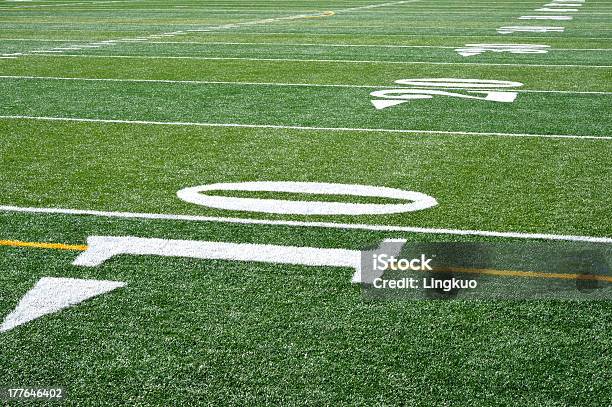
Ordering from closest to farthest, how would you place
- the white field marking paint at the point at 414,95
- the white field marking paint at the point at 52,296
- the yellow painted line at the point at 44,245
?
the white field marking paint at the point at 52,296 < the yellow painted line at the point at 44,245 < the white field marking paint at the point at 414,95

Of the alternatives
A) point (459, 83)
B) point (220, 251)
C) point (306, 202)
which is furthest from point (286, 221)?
point (459, 83)

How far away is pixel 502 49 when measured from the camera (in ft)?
39.4

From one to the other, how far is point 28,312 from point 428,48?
9.78m

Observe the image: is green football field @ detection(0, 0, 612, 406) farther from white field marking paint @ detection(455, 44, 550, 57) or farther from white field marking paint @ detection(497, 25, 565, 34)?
white field marking paint @ detection(497, 25, 565, 34)

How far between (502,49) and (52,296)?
9776mm

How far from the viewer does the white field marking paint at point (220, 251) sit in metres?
3.73

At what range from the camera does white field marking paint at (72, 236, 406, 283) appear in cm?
373

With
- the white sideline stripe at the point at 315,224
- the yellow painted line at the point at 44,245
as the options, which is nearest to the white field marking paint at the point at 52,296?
the yellow painted line at the point at 44,245

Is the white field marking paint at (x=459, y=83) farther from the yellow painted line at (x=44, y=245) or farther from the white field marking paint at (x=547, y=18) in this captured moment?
the white field marking paint at (x=547, y=18)

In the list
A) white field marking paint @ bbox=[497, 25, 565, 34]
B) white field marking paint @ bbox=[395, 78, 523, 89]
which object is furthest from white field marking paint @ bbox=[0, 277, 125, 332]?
white field marking paint @ bbox=[497, 25, 565, 34]

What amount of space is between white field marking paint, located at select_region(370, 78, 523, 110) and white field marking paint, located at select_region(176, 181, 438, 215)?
2.74 m

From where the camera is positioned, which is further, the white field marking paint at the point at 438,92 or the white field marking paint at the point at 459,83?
the white field marking paint at the point at 459,83

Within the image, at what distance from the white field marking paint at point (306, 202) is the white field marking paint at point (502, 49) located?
22.8 ft

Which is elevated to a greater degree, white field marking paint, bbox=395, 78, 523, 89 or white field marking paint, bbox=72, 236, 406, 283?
white field marking paint, bbox=72, 236, 406, 283
